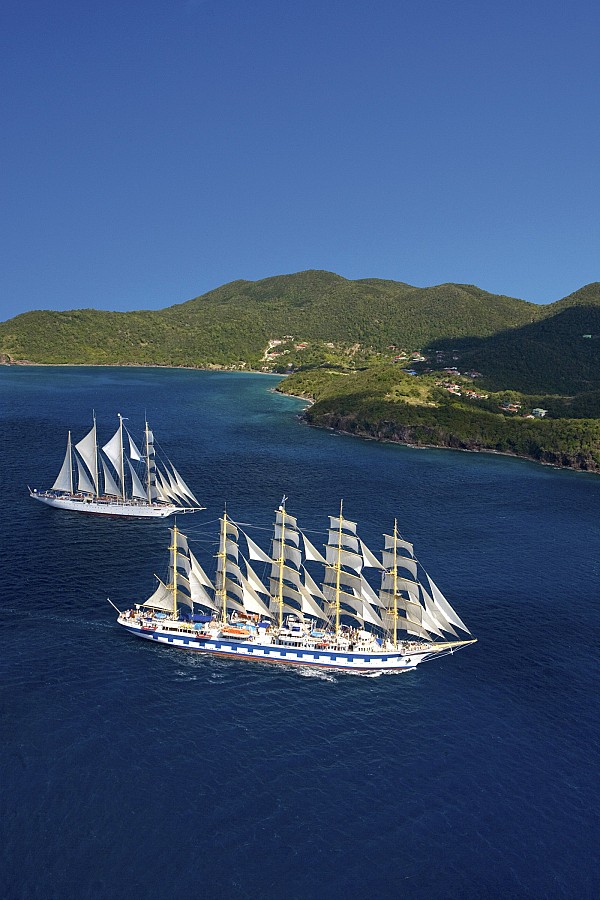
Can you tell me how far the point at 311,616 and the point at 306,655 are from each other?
39.0ft

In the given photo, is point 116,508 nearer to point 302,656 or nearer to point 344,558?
point 344,558

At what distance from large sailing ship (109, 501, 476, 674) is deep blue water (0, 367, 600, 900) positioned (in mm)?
2275

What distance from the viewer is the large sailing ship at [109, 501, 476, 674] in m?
80.9

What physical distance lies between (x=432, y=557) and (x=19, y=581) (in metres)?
63.3

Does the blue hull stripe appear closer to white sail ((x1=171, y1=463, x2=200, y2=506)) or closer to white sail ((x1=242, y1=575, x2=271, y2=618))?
white sail ((x1=242, y1=575, x2=271, y2=618))

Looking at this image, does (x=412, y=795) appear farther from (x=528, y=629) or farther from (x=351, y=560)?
(x=528, y=629)

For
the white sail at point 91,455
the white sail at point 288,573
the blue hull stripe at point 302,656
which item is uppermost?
the white sail at point 91,455

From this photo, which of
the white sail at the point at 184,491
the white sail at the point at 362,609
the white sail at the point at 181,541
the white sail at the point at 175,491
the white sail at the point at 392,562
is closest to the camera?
the white sail at the point at 362,609

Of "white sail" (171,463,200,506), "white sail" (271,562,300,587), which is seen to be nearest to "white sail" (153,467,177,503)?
"white sail" (171,463,200,506)

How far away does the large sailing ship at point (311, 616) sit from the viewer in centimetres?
8088

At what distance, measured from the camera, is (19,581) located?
9731 cm

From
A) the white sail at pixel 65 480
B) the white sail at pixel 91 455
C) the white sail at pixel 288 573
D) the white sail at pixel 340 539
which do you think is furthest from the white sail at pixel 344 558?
the white sail at pixel 65 480

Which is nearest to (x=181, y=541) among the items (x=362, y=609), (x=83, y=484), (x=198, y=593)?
(x=198, y=593)

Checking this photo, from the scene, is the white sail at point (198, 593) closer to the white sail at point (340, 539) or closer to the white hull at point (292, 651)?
the white hull at point (292, 651)
